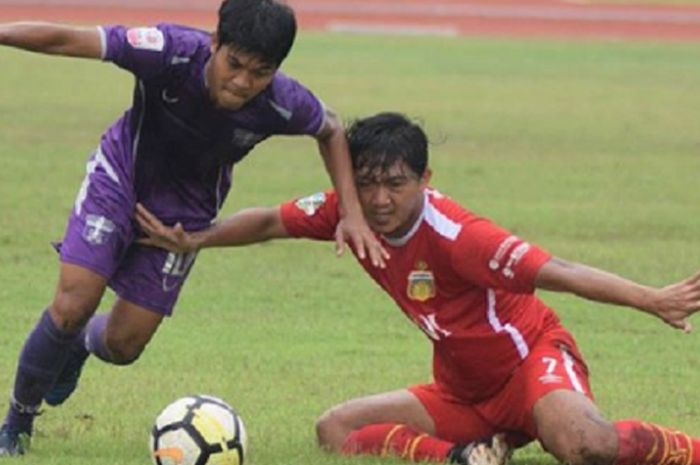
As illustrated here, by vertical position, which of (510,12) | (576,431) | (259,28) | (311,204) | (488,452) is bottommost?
(510,12)

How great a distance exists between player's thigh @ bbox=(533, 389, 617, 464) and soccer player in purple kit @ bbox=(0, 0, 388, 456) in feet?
3.01

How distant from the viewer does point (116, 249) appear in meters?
8.47

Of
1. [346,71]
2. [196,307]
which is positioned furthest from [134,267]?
[346,71]

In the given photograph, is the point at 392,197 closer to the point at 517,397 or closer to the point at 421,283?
the point at 421,283

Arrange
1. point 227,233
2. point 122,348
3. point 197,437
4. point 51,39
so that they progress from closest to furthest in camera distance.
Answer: point 197,437 < point 51,39 < point 227,233 < point 122,348

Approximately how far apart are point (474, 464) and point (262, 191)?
36.9 feet

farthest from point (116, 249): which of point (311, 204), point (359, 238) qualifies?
point (359, 238)

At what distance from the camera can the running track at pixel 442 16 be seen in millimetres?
46812

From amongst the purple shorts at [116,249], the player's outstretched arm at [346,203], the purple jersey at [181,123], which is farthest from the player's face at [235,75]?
the purple shorts at [116,249]

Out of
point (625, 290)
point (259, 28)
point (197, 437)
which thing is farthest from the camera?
point (259, 28)

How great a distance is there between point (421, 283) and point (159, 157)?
124 cm

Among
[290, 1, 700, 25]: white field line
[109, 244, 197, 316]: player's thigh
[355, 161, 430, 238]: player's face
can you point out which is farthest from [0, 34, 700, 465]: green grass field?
[290, 1, 700, 25]: white field line

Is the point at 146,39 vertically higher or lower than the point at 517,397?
higher

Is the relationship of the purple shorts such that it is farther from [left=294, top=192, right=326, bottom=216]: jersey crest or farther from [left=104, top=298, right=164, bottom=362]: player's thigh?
[left=294, top=192, right=326, bottom=216]: jersey crest
